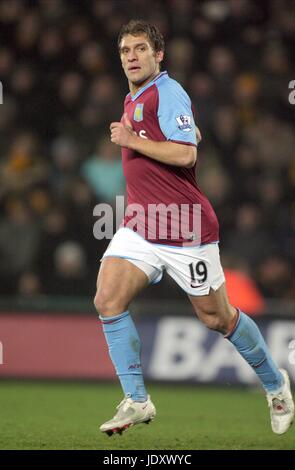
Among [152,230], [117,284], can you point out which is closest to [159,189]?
[152,230]

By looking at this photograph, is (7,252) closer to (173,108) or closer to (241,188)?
(241,188)

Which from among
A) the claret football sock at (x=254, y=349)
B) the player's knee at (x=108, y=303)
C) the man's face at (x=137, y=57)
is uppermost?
the man's face at (x=137, y=57)

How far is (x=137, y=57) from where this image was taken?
5.53 meters

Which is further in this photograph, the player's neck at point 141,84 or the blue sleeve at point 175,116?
the player's neck at point 141,84

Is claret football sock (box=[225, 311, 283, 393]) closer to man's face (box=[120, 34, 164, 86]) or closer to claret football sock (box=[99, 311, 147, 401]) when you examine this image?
claret football sock (box=[99, 311, 147, 401])

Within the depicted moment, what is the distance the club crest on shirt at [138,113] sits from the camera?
553 cm

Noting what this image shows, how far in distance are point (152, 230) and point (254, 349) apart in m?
0.88

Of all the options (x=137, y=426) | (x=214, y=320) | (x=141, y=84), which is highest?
(x=141, y=84)

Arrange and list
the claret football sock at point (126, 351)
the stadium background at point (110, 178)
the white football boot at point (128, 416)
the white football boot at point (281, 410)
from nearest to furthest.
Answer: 1. the white football boot at point (128, 416)
2. the claret football sock at point (126, 351)
3. the white football boot at point (281, 410)
4. the stadium background at point (110, 178)

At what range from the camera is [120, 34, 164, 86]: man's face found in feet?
18.2

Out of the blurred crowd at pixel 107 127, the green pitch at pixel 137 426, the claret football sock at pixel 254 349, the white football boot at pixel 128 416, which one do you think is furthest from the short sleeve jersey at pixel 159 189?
the blurred crowd at pixel 107 127

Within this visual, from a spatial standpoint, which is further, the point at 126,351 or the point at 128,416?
the point at 126,351

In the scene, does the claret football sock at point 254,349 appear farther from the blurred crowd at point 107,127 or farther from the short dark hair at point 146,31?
the blurred crowd at point 107,127

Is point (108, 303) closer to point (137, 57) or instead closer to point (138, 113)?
point (138, 113)
